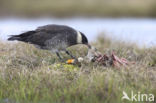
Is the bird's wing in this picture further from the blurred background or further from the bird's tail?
the blurred background

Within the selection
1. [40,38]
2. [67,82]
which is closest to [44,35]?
[40,38]

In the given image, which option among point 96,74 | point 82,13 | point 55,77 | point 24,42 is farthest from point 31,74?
point 82,13

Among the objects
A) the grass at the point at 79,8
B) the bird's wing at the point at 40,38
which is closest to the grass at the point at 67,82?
the bird's wing at the point at 40,38

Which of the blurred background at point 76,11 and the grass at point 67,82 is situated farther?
the blurred background at point 76,11

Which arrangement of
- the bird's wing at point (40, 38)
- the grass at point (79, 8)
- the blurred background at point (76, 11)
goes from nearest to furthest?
the bird's wing at point (40, 38), the blurred background at point (76, 11), the grass at point (79, 8)

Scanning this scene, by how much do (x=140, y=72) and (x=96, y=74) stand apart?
2.37 feet

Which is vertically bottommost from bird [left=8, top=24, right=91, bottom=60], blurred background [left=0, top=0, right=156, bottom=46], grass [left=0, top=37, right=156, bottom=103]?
blurred background [left=0, top=0, right=156, bottom=46]

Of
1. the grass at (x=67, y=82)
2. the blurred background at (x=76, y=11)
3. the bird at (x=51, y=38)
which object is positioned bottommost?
the blurred background at (x=76, y=11)

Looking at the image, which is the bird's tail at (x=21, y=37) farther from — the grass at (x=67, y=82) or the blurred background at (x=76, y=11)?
the blurred background at (x=76, y=11)

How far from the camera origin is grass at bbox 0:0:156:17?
18.7 metres

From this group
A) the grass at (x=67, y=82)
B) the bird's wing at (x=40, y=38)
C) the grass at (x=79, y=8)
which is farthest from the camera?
the grass at (x=79, y=8)

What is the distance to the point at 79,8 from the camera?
19.3m

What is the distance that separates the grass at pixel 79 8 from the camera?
18688 mm

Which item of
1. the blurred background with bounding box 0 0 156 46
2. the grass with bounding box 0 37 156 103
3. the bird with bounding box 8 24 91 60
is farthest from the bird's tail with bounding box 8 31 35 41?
the blurred background with bounding box 0 0 156 46
